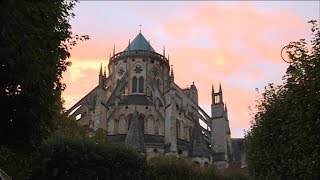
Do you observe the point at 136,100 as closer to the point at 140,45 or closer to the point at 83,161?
the point at 140,45

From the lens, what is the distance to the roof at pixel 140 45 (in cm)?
6779

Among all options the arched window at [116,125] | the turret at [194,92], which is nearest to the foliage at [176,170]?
the arched window at [116,125]

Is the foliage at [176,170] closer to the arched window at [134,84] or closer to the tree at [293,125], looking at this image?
the tree at [293,125]

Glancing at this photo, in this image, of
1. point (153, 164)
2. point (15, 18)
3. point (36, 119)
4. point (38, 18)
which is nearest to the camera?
point (15, 18)

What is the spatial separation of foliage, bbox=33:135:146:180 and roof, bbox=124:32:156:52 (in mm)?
36433

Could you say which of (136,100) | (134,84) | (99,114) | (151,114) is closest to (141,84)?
(134,84)

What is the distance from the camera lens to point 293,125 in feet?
57.5

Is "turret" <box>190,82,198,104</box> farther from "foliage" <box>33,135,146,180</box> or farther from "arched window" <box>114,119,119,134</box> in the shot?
"foliage" <box>33,135,146,180</box>

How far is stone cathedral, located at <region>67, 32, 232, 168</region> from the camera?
5147 cm

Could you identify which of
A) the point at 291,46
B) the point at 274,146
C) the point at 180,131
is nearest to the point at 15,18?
the point at 291,46

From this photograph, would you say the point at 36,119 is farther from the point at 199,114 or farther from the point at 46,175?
the point at 199,114

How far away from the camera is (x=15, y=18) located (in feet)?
26.2

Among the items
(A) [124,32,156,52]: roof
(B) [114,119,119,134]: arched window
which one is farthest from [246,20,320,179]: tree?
(A) [124,32,156,52]: roof

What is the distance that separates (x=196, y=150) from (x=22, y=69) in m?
44.8
